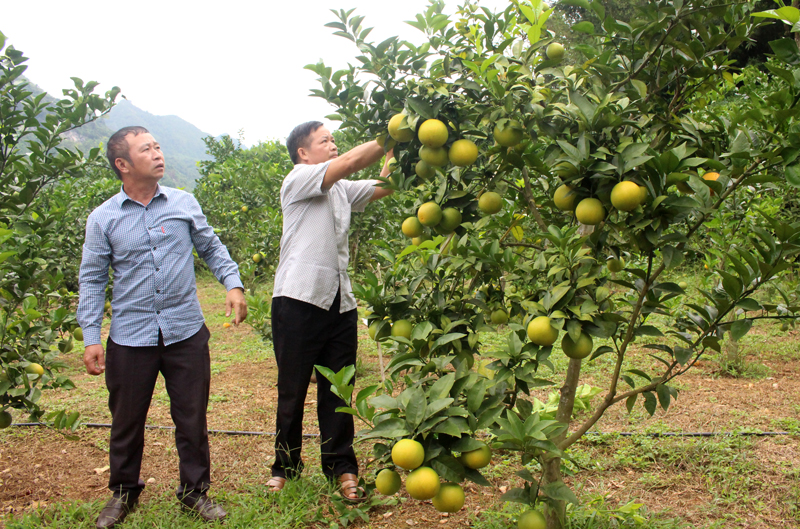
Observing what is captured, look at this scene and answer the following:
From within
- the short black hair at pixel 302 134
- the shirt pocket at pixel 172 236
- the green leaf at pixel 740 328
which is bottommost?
the green leaf at pixel 740 328

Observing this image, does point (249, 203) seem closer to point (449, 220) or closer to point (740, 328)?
point (449, 220)

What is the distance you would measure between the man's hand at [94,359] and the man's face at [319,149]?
3.90 ft

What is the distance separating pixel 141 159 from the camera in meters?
2.21

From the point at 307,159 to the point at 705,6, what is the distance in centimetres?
165

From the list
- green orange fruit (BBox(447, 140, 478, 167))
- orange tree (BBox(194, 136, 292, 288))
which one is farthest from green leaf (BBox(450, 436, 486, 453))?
orange tree (BBox(194, 136, 292, 288))

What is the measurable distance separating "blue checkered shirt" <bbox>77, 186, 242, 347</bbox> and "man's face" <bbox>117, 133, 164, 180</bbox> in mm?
108

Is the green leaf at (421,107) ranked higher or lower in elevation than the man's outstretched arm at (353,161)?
higher

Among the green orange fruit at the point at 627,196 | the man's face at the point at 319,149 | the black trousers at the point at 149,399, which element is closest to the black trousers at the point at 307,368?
the black trousers at the point at 149,399

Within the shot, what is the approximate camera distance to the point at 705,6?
1.45m

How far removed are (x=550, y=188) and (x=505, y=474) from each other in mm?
1501

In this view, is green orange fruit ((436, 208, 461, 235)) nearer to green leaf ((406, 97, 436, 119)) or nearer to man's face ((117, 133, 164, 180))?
green leaf ((406, 97, 436, 119))

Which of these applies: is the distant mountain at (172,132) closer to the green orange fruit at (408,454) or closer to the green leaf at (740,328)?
the green orange fruit at (408,454)

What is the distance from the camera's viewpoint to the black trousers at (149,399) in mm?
2166

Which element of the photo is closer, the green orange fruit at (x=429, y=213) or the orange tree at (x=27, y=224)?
the green orange fruit at (x=429, y=213)
